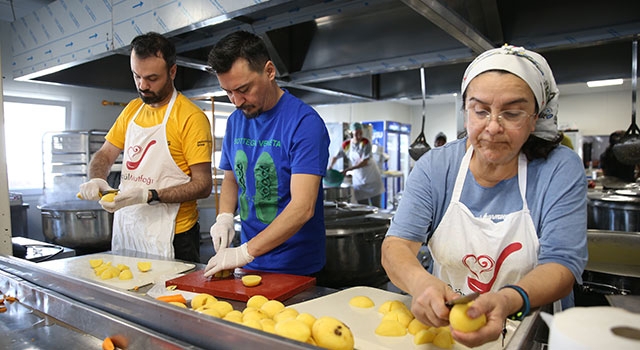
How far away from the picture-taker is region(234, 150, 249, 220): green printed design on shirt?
1.73 metres

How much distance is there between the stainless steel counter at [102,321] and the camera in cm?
81

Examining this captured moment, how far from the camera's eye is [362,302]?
1.23 meters

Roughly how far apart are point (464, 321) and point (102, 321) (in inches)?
33.6

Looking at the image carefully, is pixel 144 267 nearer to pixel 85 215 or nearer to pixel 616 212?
pixel 85 215

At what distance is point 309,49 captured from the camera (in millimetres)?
3193

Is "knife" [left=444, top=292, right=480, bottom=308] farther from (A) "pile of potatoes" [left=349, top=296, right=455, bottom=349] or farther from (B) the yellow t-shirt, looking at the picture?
(B) the yellow t-shirt

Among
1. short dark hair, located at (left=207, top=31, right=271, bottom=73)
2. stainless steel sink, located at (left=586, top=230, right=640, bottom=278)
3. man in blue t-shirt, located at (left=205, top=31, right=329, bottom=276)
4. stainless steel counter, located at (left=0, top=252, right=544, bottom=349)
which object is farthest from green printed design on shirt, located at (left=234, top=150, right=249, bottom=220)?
stainless steel sink, located at (left=586, top=230, right=640, bottom=278)

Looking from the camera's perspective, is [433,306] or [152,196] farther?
[152,196]

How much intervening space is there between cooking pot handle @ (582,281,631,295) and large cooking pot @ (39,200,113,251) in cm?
310

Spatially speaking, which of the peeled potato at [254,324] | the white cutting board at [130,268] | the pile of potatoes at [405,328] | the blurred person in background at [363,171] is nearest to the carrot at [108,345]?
the peeled potato at [254,324]

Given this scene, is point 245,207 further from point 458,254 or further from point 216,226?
point 458,254

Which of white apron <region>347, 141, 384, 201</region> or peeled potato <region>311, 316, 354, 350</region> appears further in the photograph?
white apron <region>347, 141, 384, 201</region>

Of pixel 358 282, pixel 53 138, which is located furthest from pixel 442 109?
pixel 358 282

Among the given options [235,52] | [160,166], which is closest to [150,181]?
[160,166]
